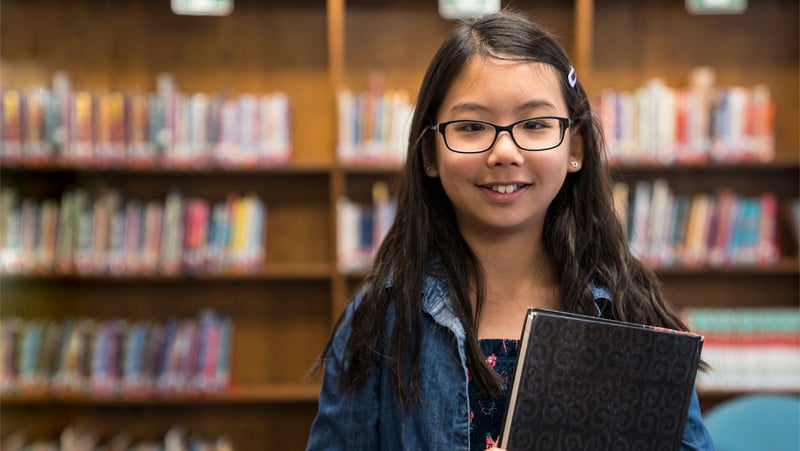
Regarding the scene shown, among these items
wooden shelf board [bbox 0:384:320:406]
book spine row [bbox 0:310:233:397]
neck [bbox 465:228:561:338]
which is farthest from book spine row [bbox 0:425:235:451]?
neck [bbox 465:228:561:338]

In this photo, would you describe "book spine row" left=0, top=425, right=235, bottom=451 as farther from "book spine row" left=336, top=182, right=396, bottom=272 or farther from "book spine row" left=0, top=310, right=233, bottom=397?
"book spine row" left=336, top=182, right=396, bottom=272

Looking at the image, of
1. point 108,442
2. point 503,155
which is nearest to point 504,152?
point 503,155

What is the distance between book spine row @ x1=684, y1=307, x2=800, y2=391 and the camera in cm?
300

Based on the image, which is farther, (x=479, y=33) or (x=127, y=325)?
(x=127, y=325)

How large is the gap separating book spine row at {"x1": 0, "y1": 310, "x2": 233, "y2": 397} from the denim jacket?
6.93ft

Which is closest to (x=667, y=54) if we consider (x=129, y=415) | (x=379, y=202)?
(x=379, y=202)

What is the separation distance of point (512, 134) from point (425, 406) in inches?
16.4

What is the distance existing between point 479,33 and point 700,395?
2.57 meters

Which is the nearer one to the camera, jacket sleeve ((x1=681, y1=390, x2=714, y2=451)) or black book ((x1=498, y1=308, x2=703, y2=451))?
black book ((x1=498, y1=308, x2=703, y2=451))

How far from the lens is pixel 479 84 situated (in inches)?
40.5

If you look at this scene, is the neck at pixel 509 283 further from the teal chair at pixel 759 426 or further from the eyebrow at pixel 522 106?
the teal chair at pixel 759 426

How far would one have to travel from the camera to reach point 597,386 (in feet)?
3.00

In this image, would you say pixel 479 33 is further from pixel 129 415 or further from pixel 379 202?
pixel 129 415

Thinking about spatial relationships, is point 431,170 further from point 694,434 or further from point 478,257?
point 694,434
